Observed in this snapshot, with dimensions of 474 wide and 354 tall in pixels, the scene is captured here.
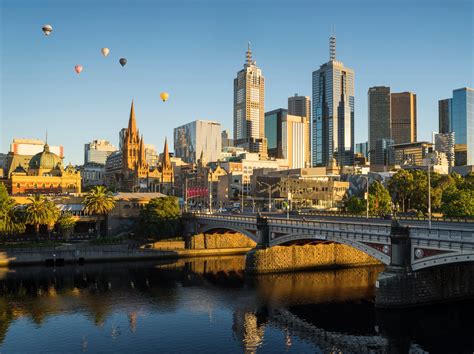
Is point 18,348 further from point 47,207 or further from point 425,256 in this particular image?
point 47,207

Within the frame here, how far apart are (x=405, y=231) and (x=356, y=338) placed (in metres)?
14.1

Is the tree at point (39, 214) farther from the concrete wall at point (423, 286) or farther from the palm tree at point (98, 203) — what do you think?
the concrete wall at point (423, 286)

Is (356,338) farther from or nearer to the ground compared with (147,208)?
nearer to the ground

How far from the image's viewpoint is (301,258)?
294 feet

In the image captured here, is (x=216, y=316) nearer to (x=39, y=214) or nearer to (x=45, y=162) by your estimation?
(x=39, y=214)

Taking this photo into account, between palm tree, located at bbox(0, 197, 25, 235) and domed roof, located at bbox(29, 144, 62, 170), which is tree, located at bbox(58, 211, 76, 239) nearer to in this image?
palm tree, located at bbox(0, 197, 25, 235)

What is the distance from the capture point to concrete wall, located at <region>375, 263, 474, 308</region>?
186 ft

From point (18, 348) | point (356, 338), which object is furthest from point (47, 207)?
point (356, 338)

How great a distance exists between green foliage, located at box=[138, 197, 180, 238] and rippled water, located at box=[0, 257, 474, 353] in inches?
1123

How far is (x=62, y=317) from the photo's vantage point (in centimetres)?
5884

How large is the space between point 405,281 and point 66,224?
80826 mm

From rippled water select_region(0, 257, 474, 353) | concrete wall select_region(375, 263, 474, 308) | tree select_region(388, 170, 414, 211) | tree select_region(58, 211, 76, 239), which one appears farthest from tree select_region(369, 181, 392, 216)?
tree select_region(58, 211, 76, 239)

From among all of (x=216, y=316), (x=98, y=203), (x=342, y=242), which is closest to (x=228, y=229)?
(x=98, y=203)

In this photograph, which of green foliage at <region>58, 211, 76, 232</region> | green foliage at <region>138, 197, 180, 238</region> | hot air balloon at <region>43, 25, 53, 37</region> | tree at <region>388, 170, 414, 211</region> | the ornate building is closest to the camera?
hot air balloon at <region>43, 25, 53, 37</region>
